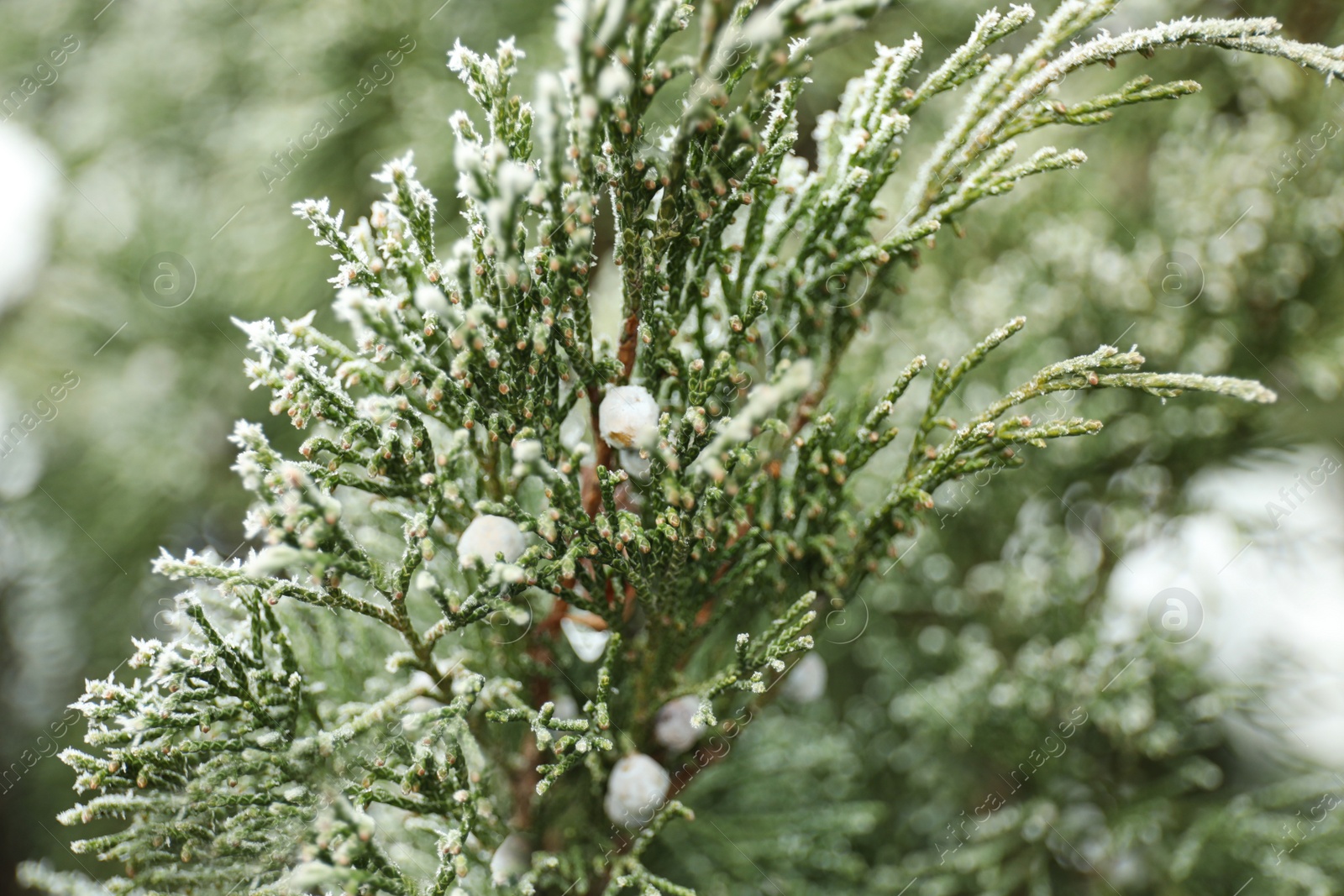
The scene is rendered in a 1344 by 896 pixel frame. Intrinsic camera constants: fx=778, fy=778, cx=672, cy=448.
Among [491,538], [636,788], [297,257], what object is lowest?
[636,788]

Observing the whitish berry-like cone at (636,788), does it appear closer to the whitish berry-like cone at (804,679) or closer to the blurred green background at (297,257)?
the whitish berry-like cone at (804,679)

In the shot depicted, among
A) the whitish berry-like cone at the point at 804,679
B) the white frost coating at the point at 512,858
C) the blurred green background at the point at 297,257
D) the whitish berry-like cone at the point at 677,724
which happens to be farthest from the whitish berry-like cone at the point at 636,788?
the blurred green background at the point at 297,257

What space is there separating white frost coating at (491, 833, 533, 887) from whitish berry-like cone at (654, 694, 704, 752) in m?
0.26

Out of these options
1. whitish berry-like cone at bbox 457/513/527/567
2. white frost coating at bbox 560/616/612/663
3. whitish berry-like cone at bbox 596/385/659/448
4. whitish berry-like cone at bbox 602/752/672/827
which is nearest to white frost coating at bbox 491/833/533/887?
whitish berry-like cone at bbox 602/752/672/827

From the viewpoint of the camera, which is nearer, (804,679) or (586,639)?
(586,639)

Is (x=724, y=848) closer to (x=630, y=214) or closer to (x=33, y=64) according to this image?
(x=630, y=214)

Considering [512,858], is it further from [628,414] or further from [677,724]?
[628,414]

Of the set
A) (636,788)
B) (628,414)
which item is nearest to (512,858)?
(636,788)

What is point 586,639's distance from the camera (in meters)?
1.11

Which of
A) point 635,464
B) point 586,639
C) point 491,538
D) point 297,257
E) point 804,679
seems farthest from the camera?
point 297,257

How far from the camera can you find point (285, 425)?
206 cm

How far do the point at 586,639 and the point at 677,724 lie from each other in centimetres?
18

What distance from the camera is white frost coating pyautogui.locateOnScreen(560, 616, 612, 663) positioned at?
1.11 metres

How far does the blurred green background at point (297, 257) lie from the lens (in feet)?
6.12
